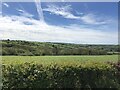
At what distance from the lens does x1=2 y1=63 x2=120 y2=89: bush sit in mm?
6605

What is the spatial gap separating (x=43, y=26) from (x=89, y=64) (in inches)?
67.7

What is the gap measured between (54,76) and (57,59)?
2.79 feet

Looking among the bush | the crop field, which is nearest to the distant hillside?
the crop field

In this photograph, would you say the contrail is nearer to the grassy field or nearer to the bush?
the grassy field

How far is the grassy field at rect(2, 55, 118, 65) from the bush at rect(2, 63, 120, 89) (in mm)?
184

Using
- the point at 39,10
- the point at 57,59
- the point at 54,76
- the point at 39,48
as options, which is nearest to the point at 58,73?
the point at 54,76

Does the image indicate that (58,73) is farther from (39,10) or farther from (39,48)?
(39,10)

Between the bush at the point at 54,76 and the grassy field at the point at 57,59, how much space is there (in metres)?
0.18

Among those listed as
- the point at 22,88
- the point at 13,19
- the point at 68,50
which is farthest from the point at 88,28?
the point at 22,88

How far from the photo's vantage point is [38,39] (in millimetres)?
8156

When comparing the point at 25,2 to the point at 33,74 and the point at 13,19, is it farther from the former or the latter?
the point at 33,74

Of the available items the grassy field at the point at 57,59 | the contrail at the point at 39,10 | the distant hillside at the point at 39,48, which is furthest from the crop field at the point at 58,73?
the contrail at the point at 39,10

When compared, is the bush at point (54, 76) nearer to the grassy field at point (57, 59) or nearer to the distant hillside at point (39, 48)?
the grassy field at point (57, 59)

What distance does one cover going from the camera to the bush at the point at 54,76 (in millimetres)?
6605
